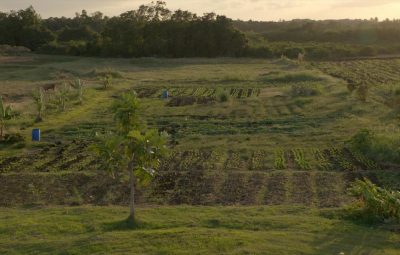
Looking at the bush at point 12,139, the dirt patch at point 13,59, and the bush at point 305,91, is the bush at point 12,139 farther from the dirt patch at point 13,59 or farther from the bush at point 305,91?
the dirt patch at point 13,59

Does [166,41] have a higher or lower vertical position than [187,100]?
higher

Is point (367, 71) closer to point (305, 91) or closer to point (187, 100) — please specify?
point (305, 91)

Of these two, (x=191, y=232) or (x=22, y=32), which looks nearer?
(x=191, y=232)

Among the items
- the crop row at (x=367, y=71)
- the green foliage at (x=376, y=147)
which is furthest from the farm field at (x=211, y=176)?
the crop row at (x=367, y=71)

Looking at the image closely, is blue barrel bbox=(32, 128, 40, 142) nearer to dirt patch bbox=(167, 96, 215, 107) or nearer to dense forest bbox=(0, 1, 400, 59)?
dirt patch bbox=(167, 96, 215, 107)

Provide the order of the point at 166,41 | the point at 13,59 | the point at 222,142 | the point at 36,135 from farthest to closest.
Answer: the point at 166,41 → the point at 13,59 → the point at 36,135 → the point at 222,142

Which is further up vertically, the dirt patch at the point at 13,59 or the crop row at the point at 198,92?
the dirt patch at the point at 13,59

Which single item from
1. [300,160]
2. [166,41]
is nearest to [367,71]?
[166,41]

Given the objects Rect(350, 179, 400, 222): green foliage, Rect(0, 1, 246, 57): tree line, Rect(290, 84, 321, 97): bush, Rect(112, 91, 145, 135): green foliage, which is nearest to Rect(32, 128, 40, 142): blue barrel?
Rect(112, 91, 145, 135): green foliage
